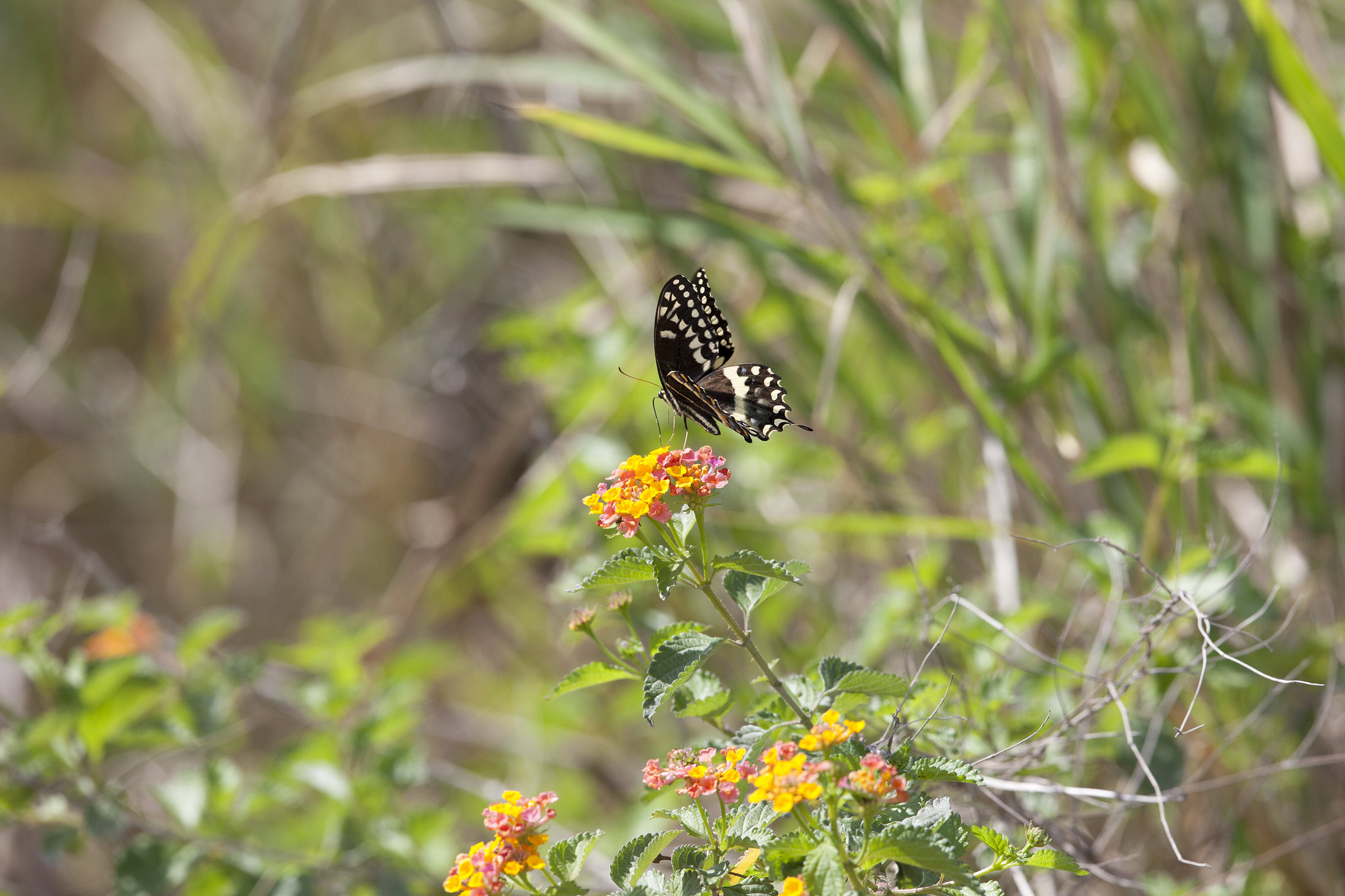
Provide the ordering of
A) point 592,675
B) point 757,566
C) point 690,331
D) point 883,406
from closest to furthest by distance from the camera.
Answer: point 757,566 → point 592,675 → point 690,331 → point 883,406

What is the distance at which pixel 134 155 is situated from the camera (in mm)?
3779

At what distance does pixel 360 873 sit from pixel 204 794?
0.81 ft

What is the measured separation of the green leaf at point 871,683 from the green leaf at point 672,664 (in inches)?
4.6

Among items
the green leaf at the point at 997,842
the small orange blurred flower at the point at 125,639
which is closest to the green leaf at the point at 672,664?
the green leaf at the point at 997,842

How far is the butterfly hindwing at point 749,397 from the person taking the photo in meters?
1.31

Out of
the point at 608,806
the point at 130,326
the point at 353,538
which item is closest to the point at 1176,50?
the point at 608,806

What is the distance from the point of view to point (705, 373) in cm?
155

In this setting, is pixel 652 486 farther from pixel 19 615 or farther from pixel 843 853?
pixel 19 615

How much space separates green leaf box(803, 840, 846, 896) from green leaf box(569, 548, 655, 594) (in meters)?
0.26

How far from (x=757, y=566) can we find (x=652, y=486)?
107 mm

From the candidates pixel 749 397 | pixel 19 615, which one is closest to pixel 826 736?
pixel 749 397

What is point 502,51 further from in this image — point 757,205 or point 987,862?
point 987,862

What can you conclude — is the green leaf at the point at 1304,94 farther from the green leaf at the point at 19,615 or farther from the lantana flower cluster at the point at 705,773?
the green leaf at the point at 19,615

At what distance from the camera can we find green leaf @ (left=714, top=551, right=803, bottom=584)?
0.85 m
